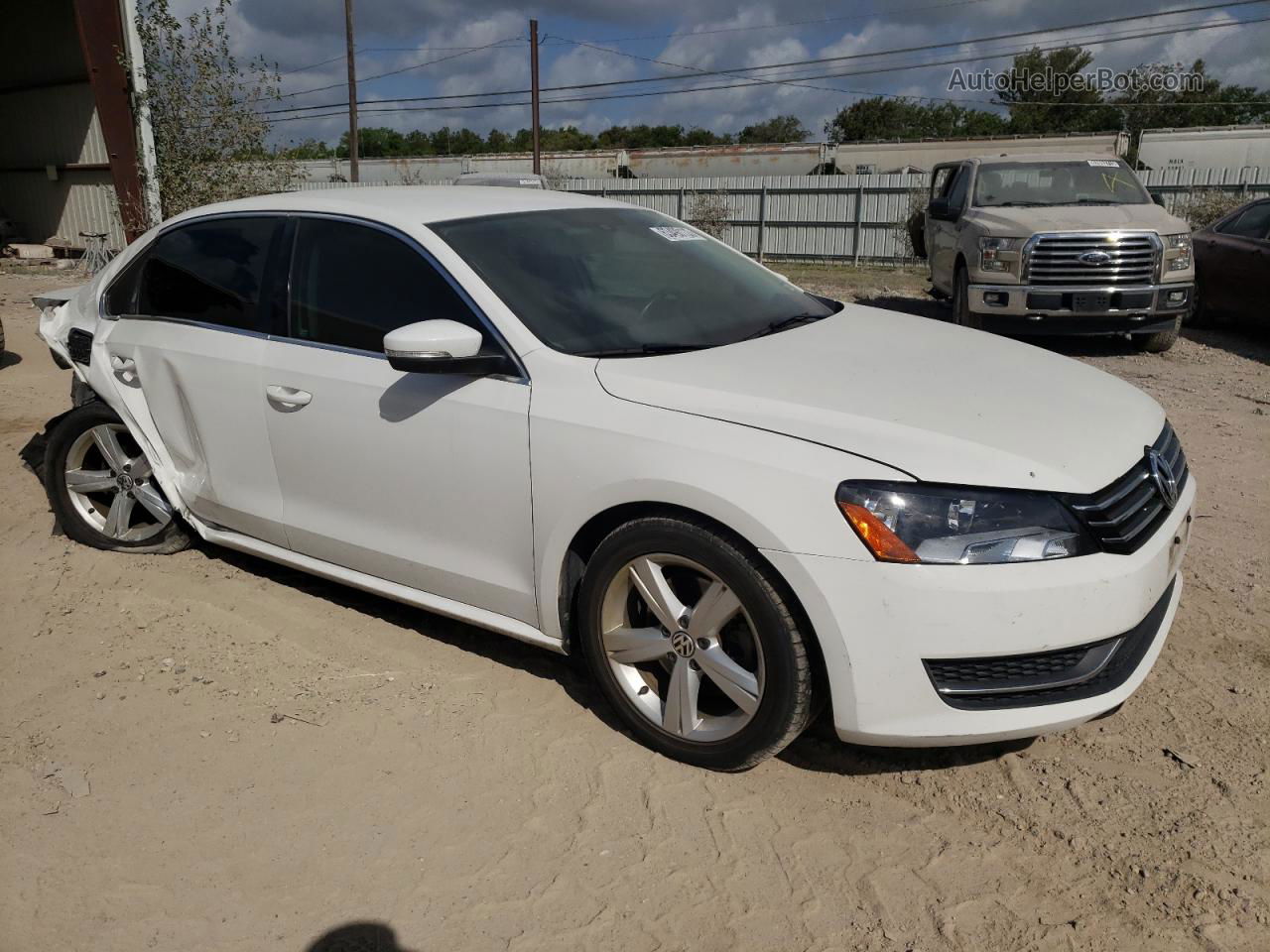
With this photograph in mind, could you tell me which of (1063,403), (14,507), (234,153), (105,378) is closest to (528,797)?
(1063,403)

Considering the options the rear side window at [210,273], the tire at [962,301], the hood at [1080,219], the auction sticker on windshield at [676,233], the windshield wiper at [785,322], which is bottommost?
the tire at [962,301]

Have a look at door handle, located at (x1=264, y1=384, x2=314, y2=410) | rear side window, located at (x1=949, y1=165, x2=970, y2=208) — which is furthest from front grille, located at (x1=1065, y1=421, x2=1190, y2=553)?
rear side window, located at (x1=949, y1=165, x2=970, y2=208)

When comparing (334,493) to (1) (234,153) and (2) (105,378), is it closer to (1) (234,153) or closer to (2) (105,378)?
(2) (105,378)

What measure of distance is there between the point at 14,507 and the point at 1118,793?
5.39 metres

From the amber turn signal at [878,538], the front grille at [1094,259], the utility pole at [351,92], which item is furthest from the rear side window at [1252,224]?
the utility pole at [351,92]

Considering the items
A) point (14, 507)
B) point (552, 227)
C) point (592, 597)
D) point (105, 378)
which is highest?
point (552, 227)

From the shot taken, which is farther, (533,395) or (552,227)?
(552,227)

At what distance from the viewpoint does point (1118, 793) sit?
2.92m

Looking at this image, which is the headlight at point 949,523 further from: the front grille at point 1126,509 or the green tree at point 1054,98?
the green tree at point 1054,98

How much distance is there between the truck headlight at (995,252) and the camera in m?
9.38

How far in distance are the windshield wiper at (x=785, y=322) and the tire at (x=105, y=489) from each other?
2.79m

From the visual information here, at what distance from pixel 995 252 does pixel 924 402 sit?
24.0 ft

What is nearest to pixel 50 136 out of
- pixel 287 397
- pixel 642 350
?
pixel 287 397

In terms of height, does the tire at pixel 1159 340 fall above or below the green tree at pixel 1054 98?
below
